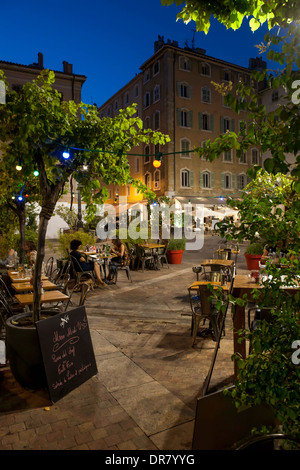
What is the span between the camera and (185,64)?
98.9ft

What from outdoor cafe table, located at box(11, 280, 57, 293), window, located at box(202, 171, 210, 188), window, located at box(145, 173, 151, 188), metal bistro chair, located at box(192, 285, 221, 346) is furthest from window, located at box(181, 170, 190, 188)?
metal bistro chair, located at box(192, 285, 221, 346)

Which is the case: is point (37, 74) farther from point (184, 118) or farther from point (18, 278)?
point (18, 278)

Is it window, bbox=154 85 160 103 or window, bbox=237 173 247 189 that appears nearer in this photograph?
window, bbox=154 85 160 103

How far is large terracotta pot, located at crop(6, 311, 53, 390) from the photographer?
3.73 metres

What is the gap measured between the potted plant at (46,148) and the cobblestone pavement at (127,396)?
0.53 m

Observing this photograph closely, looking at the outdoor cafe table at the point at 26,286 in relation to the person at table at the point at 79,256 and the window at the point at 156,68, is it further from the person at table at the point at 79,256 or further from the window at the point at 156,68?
the window at the point at 156,68

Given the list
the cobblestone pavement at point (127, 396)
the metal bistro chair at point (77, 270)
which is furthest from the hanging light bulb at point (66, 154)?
the metal bistro chair at point (77, 270)

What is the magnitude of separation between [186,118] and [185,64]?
15.3 ft

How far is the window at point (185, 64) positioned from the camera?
29812 mm

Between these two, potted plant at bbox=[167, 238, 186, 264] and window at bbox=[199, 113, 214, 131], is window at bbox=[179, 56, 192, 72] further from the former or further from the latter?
potted plant at bbox=[167, 238, 186, 264]

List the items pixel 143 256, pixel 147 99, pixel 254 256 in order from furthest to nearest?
pixel 147 99 → pixel 143 256 → pixel 254 256

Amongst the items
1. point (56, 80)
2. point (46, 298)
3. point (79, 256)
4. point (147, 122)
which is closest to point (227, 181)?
Result: point (147, 122)

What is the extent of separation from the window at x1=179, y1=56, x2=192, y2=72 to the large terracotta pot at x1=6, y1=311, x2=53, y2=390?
101 feet
